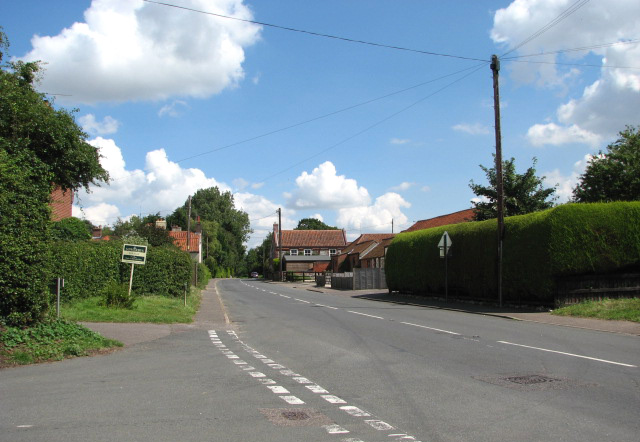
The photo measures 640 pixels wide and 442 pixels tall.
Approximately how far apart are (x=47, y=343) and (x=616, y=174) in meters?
30.4

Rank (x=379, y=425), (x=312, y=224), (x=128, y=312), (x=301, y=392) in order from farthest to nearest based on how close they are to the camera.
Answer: (x=312, y=224), (x=128, y=312), (x=301, y=392), (x=379, y=425)

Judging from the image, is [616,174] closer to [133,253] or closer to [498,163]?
Answer: [498,163]

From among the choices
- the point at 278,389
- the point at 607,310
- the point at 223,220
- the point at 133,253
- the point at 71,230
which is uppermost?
the point at 223,220

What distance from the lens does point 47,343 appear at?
1095cm

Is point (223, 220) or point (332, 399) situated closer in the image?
point (332, 399)

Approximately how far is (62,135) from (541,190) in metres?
25.0

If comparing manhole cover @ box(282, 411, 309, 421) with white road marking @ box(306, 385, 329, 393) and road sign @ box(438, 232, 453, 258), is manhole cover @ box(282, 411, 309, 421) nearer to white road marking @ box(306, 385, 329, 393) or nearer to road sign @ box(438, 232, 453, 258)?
white road marking @ box(306, 385, 329, 393)

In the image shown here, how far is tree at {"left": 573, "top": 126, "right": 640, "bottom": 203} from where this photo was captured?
30531mm

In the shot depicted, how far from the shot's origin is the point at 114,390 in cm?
764

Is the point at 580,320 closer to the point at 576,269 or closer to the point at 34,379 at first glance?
the point at 576,269

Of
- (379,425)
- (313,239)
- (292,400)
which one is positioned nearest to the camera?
(379,425)

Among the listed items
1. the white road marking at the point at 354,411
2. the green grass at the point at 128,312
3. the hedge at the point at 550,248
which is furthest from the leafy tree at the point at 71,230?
the white road marking at the point at 354,411

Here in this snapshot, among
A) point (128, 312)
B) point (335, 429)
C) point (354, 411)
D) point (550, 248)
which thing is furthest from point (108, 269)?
point (335, 429)

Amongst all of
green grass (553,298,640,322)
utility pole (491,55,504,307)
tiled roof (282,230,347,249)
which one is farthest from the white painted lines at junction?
tiled roof (282,230,347,249)
